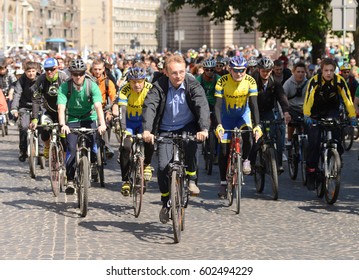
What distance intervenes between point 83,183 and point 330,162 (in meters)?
3.01

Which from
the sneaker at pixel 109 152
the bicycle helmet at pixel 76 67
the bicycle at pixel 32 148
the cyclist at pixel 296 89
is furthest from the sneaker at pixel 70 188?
the sneaker at pixel 109 152

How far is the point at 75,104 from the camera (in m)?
14.5

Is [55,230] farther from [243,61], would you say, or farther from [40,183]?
[40,183]

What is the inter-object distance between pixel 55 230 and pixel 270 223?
2.28 metres

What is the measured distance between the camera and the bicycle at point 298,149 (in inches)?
638

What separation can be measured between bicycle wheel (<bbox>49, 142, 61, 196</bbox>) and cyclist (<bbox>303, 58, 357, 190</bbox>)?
10.3 ft

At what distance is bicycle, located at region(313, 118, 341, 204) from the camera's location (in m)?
14.1

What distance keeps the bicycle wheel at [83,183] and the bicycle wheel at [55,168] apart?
5.86 ft

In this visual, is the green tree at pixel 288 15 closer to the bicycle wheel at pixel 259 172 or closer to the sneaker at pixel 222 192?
the bicycle wheel at pixel 259 172

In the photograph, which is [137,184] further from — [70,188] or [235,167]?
[235,167]

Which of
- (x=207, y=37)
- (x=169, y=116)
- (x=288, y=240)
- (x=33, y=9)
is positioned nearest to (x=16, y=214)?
(x=169, y=116)

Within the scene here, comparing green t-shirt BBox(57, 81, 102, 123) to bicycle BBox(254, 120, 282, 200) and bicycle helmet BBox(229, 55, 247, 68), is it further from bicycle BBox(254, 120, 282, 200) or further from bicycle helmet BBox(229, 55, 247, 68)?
bicycle BBox(254, 120, 282, 200)

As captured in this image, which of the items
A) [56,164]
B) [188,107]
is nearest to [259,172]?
[56,164]

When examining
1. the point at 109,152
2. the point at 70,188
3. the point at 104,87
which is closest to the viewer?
the point at 70,188
